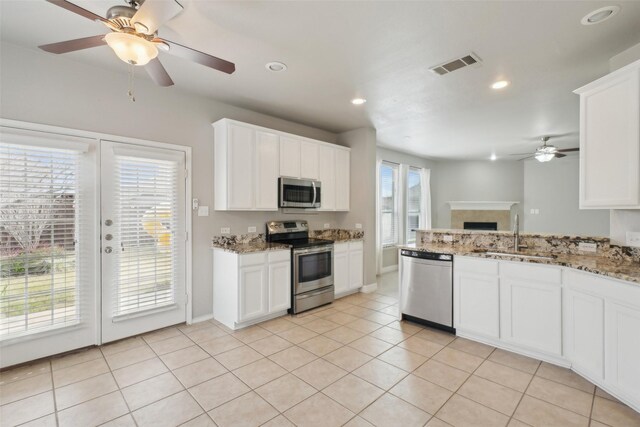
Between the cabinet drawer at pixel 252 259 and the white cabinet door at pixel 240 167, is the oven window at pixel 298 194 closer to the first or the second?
the white cabinet door at pixel 240 167

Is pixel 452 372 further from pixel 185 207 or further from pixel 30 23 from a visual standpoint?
pixel 30 23

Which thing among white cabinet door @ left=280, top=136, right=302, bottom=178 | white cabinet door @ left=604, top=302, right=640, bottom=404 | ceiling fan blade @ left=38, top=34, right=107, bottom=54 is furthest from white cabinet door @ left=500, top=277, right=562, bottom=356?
ceiling fan blade @ left=38, top=34, right=107, bottom=54

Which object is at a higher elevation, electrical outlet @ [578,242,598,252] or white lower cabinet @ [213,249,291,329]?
electrical outlet @ [578,242,598,252]

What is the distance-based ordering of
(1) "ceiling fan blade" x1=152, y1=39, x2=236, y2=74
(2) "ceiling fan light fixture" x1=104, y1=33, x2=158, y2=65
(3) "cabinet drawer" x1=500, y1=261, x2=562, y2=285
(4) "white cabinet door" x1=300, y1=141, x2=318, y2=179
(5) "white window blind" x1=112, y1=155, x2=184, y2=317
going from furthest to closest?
(4) "white cabinet door" x1=300, y1=141, x2=318, y2=179, (5) "white window blind" x1=112, y1=155, x2=184, y2=317, (3) "cabinet drawer" x1=500, y1=261, x2=562, y2=285, (1) "ceiling fan blade" x1=152, y1=39, x2=236, y2=74, (2) "ceiling fan light fixture" x1=104, y1=33, x2=158, y2=65

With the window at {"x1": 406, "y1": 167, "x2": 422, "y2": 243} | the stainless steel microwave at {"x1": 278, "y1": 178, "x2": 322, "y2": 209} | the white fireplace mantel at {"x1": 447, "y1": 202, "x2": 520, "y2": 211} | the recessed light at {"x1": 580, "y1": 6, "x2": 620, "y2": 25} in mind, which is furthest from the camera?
the white fireplace mantel at {"x1": 447, "y1": 202, "x2": 520, "y2": 211}

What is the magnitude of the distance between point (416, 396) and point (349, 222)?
324cm

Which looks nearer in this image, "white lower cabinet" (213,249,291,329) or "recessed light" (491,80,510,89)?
"recessed light" (491,80,510,89)

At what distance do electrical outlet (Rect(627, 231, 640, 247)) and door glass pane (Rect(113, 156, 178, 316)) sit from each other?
4513 millimetres

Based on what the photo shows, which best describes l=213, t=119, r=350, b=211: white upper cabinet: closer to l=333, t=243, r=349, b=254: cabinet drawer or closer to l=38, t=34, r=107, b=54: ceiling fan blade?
l=333, t=243, r=349, b=254: cabinet drawer

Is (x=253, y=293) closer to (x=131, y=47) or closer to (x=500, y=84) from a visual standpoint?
(x=131, y=47)

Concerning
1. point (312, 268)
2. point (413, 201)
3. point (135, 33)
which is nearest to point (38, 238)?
point (135, 33)

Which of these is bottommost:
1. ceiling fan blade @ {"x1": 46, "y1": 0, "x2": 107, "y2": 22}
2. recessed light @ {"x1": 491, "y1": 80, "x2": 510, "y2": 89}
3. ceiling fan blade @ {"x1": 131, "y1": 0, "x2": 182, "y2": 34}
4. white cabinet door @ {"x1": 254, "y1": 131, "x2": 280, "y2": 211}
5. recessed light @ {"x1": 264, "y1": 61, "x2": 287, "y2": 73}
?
white cabinet door @ {"x1": 254, "y1": 131, "x2": 280, "y2": 211}

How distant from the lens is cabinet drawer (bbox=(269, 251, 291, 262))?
12.1ft

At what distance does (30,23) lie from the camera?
2.25 meters
